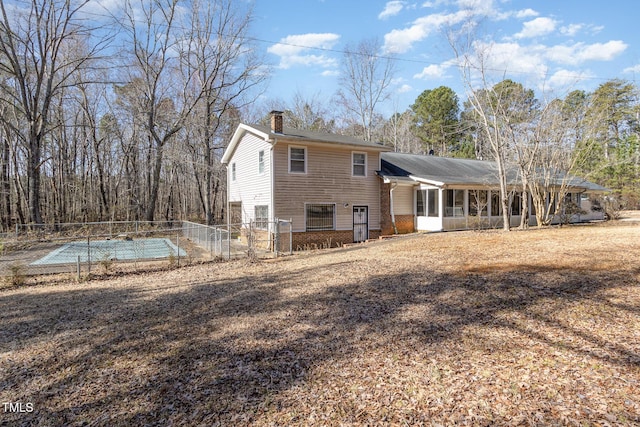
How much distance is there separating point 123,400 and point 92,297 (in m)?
4.74

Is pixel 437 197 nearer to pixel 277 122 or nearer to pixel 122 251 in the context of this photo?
pixel 277 122

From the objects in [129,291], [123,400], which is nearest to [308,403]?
[123,400]

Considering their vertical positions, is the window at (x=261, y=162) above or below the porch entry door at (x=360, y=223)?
above

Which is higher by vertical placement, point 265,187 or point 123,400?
point 265,187

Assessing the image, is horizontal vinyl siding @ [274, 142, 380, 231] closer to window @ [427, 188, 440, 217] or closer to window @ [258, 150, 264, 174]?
window @ [258, 150, 264, 174]

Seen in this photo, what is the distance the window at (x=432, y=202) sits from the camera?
17312 mm

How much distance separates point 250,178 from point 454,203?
34.6 feet

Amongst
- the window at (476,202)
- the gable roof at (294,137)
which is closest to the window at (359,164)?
the gable roof at (294,137)

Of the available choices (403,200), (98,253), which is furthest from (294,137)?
(98,253)

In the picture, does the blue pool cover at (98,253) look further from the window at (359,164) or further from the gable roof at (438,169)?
the gable roof at (438,169)

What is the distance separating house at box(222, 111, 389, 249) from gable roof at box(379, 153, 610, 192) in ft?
4.89

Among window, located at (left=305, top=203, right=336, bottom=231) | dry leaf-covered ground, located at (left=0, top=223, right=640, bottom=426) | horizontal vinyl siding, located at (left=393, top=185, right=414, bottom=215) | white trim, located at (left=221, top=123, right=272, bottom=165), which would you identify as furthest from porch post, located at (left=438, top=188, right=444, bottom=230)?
dry leaf-covered ground, located at (left=0, top=223, right=640, bottom=426)

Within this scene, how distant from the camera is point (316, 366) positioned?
3.97 meters

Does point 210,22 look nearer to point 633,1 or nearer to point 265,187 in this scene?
point 265,187
